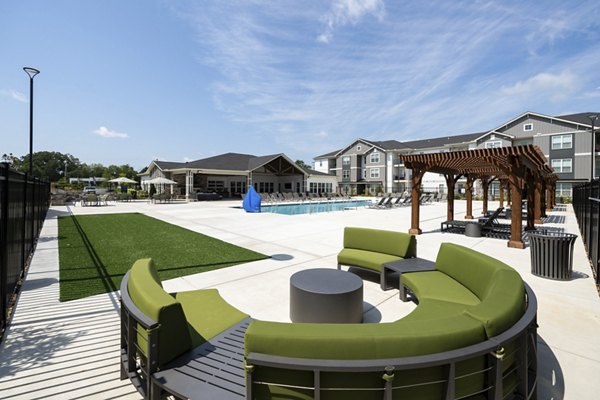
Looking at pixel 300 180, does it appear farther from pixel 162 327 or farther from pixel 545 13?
pixel 162 327

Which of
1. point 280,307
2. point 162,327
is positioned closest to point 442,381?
point 162,327

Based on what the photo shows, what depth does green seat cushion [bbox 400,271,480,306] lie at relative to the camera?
12.5 ft

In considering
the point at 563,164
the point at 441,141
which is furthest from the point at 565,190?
the point at 441,141

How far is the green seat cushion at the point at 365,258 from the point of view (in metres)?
5.78

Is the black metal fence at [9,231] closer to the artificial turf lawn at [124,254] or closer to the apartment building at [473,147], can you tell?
the artificial turf lawn at [124,254]

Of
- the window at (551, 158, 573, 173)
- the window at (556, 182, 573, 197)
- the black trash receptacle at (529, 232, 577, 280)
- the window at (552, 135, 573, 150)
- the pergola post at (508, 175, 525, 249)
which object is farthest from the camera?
the window at (556, 182, 573, 197)

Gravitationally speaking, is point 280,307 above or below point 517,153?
below

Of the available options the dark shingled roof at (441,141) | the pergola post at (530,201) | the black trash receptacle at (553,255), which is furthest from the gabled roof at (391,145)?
the black trash receptacle at (553,255)

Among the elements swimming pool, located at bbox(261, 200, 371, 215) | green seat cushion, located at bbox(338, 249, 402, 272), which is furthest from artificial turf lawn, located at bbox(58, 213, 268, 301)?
swimming pool, located at bbox(261, 200, 371, 215)

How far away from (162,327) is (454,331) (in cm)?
217

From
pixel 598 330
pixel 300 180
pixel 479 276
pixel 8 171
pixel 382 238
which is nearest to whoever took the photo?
pixel 479 276

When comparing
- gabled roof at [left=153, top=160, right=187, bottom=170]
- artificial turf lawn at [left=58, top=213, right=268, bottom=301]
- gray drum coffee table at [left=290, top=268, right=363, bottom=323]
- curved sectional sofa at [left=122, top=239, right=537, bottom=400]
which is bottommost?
artificial turf lawn at [left=58, top=213, right=268, bottom=301]

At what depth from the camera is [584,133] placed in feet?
118

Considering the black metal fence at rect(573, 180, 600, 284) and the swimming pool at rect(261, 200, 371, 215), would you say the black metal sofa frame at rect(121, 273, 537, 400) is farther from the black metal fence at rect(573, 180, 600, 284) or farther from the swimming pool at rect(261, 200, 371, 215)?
the swimming pool at rect(261, 200, 371, 215)
